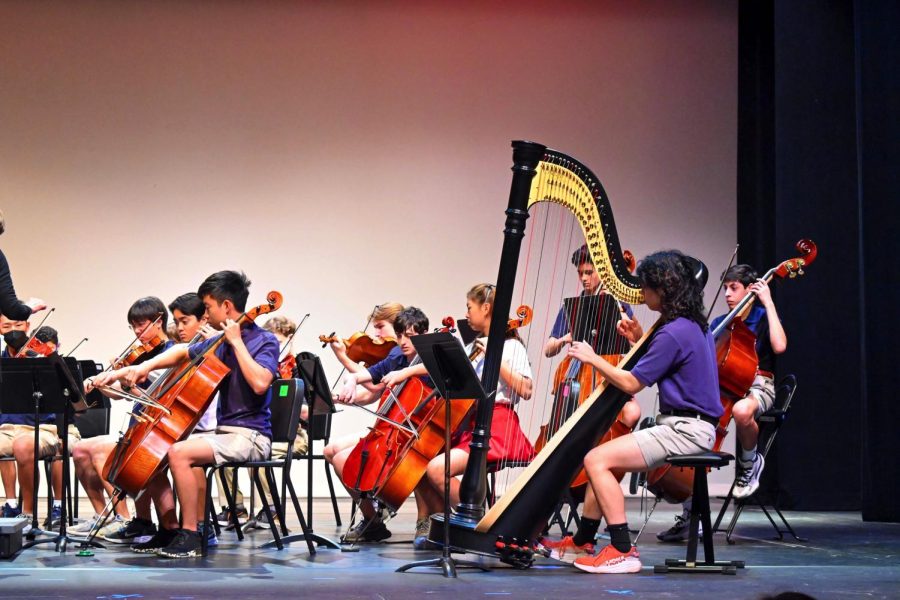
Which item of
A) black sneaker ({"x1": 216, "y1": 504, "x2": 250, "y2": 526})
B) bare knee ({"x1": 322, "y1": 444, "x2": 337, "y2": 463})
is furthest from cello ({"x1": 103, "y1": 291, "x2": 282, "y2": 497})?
black sneaker ({"x1": 216, "y1": 504, "x2": 250, "y2": 526})

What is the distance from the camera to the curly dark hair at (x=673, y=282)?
394 centimetres

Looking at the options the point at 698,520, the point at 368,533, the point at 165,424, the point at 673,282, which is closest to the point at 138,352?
the point at 165,424

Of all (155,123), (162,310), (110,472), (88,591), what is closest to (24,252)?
(155,123)

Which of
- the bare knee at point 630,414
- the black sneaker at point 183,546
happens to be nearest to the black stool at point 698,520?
the bare knee at point 630,414

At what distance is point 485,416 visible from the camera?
3.82 meters

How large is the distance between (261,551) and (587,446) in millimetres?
1496

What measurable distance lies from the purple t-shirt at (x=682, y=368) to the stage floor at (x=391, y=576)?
0.61m

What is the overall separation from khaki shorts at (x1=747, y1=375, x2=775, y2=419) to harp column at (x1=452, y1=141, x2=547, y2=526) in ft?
6.28

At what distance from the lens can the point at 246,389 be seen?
14.7 feet

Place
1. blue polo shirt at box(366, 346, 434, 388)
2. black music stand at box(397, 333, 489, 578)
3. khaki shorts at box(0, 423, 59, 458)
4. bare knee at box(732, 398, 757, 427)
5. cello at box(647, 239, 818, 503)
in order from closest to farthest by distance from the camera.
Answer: black music stand at box(397, 333, 489, 578) < cello at box(647, 239, 818, 503) < bare knee at box(732, 398, 757, 427) < blue polo shirt at box(366, 346, 434, 388) < khaki shorts at box(0, 423, 59, 458)

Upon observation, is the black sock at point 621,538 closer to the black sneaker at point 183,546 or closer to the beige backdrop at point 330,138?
the black sneaker at point 183,546

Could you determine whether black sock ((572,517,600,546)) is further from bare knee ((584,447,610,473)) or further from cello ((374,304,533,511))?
cello ((374,304,533,511))

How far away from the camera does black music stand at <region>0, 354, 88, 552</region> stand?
440 centimetres

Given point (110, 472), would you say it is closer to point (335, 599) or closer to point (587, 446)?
point (335, 599)
